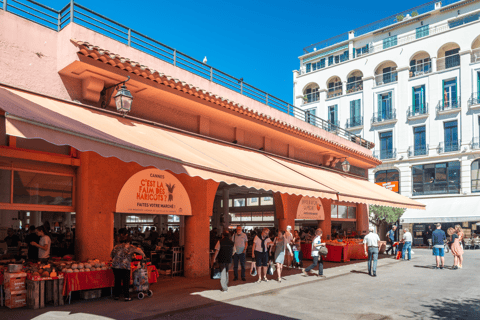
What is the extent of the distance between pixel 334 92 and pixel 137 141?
39125 mm

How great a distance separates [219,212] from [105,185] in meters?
13.0

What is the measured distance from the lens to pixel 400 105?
3659cm

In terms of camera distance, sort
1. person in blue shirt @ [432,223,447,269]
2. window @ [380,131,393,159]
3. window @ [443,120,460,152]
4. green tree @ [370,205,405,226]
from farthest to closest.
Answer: window @ [380,131,393,159] → window @ [443,120,460,152] → green tree @ [370,205,405,226] → person in blue shirt @ [432,223,447,269]

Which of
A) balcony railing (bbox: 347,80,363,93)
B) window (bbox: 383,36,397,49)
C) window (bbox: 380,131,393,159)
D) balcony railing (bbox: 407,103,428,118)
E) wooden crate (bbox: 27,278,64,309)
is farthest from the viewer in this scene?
balcony railing (bbox: 347,80,363,93)

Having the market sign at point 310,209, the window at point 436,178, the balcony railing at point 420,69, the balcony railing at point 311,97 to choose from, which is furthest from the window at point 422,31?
the market sign at point 310,209

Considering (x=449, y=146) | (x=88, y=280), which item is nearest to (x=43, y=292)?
(x=88, y=280)

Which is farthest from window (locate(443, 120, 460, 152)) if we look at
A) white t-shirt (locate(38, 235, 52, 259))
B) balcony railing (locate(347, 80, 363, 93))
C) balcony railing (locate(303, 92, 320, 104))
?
white t-shirt (locate(38, 235, 52, 259))

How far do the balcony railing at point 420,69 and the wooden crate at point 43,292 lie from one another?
119 feet

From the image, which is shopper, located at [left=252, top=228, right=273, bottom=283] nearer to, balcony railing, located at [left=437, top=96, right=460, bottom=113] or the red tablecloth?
the red tablecloth

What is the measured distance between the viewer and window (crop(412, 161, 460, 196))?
31.7 metres

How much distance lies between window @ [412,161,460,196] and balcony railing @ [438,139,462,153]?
1102 millimetres

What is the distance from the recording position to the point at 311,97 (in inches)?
1827

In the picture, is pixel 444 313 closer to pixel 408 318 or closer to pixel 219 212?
pixel 408 318

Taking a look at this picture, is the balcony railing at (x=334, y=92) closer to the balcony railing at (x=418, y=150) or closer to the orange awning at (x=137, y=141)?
the balcony railing at (x=418, y=150)
